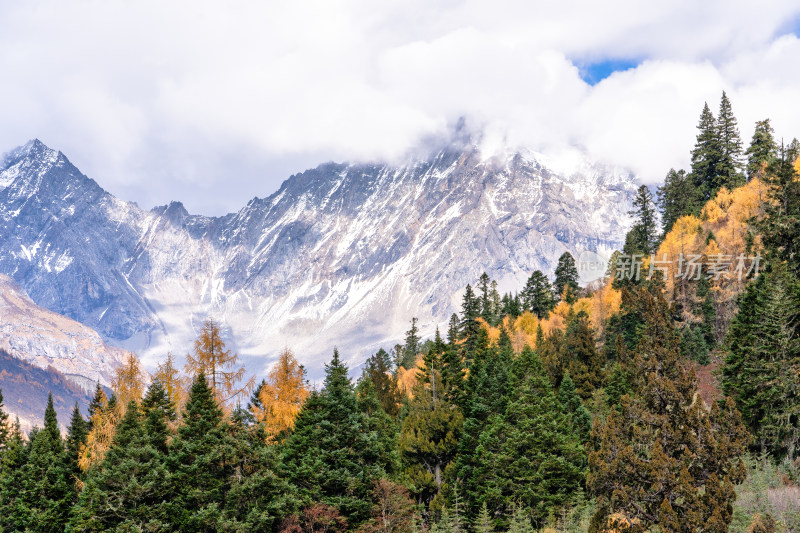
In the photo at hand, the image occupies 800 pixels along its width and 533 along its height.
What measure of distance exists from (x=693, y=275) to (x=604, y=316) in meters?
14.5

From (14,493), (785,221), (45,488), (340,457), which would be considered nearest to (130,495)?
(340,457)

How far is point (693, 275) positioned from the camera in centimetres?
7969

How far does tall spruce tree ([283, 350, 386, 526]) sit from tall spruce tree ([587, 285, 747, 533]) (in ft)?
40.9

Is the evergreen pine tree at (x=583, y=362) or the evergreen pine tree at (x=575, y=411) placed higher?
the evergreen pine tree at (x=583, y=362)

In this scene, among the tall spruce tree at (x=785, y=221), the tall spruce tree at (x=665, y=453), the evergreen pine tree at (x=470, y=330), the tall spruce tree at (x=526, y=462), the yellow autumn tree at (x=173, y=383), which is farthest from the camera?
the evergreen pine tree at (x=470, y=330)

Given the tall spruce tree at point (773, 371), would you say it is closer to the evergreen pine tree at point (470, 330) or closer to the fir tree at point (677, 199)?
the evergreen pine tree at point (470, 330)

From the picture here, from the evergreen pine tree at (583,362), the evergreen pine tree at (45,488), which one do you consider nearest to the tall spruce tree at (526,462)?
the evergreen pine tree at (583,362)

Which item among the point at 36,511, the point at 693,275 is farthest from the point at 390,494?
the point at 693,275

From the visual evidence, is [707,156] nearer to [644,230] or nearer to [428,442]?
[644,230]

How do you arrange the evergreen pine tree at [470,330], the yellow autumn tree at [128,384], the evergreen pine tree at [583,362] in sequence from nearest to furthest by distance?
the yellow autumn tree at [128,384] < the evergreen pine tree at [583,362] < the evergreen pine tree at [470,330]

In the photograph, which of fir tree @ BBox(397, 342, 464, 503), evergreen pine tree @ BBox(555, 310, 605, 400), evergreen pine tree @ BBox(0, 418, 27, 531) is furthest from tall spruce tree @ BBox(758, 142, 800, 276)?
evergreen pine tree @ BBox(0, 418, 27, 531)

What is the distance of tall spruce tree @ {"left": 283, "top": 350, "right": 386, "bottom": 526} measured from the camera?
31.2m

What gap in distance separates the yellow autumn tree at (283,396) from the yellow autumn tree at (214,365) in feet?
15.5

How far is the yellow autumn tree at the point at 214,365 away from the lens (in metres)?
40.0
